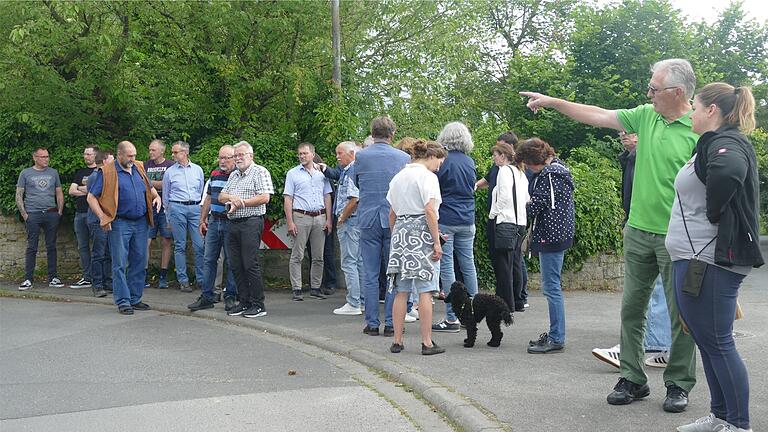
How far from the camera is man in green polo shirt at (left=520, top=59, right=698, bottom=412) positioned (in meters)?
5.79

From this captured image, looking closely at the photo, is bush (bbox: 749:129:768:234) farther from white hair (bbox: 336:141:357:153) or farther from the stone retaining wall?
white hair (bbox: 336:141:357:153)

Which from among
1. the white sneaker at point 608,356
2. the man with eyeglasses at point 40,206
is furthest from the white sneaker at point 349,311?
the man with eyeglasses at point 40,206

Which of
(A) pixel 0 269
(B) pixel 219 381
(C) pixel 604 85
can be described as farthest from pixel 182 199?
(C) pixel 604 85

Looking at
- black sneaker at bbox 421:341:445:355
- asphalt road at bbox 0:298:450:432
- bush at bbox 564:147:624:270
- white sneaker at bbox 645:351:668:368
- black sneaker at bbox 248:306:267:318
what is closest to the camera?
asphalt road at bbox 0:298:450:432

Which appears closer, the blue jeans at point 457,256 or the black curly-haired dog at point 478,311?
the black curly-haired dog at point 478,311

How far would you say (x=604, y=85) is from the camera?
19.5 meters

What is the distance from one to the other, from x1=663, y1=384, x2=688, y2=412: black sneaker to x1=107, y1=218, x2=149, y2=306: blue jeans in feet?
23.4

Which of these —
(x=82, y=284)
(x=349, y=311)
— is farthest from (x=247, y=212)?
(x=82, y=284)

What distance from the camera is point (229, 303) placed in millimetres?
11016

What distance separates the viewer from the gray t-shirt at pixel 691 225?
5.06 meters

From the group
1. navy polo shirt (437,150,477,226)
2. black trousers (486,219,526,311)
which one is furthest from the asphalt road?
black trousers (486,219,526,311)

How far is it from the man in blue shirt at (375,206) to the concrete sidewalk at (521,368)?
1.21ft

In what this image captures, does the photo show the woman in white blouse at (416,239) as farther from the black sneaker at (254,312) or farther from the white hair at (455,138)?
the black sneaker at (254,312)

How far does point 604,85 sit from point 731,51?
6286mm
